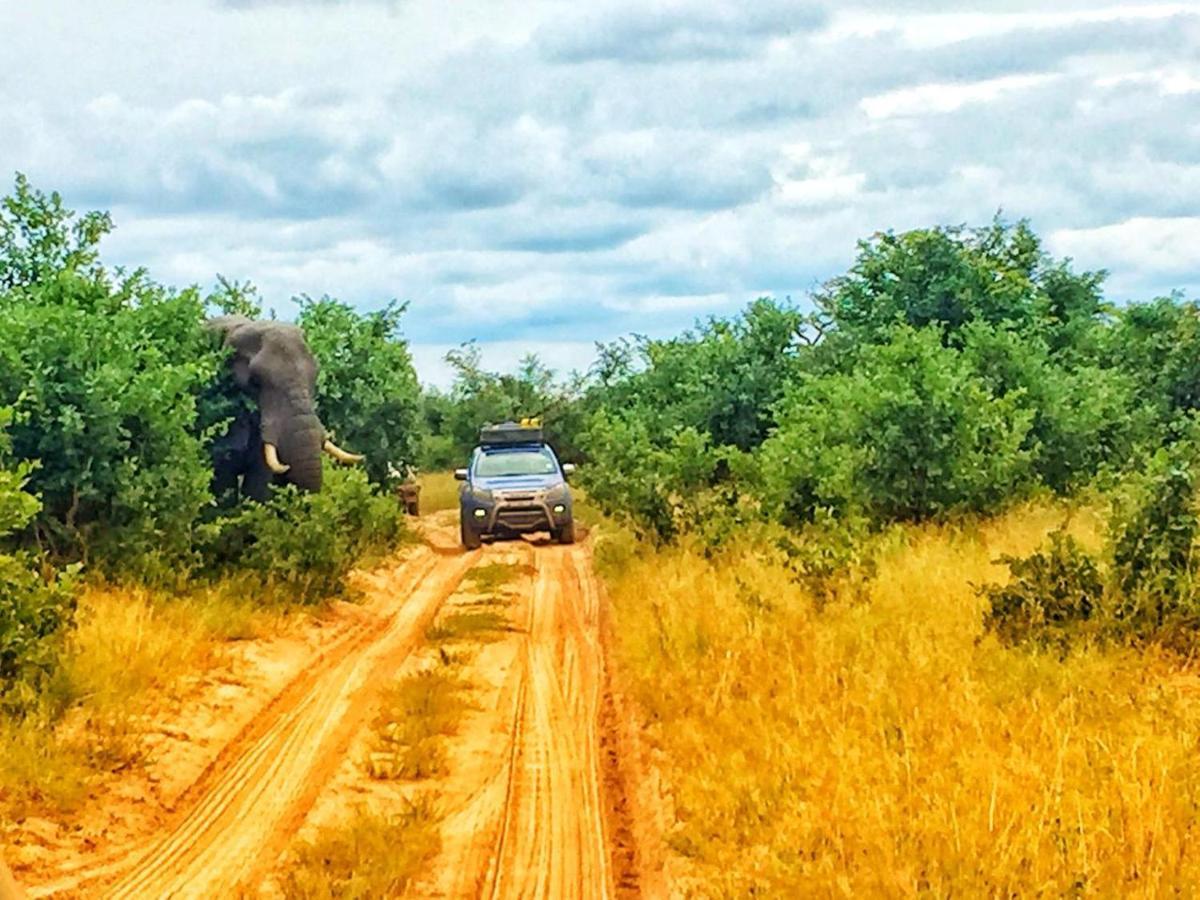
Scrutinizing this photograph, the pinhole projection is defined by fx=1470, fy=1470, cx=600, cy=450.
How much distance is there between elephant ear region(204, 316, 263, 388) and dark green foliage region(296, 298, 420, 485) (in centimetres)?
948

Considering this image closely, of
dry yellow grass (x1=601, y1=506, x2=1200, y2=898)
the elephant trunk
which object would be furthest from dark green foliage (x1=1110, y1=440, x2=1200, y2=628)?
the elephant trunk

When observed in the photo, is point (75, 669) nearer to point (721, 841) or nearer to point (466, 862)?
point (466, 862)

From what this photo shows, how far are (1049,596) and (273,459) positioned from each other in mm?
9425

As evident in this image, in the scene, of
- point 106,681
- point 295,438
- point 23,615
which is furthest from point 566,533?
point 23,615

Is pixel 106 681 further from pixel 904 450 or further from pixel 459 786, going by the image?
pixel 904 450

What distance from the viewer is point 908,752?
788 centimetres

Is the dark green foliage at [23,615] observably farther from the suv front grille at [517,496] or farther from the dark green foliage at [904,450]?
the suv front grille at [517,496]

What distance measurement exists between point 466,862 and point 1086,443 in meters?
20.3

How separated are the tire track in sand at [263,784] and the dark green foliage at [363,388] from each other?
1359 cm

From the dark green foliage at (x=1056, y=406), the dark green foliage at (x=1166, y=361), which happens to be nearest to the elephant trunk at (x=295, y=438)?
the dark green foliage at (x=1056, y=406)

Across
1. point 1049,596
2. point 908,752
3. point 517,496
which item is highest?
point 517,496

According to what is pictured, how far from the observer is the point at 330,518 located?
55.6 ft

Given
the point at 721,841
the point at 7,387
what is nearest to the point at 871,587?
the point at 721,841

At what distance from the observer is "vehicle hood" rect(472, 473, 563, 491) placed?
85.9ft
